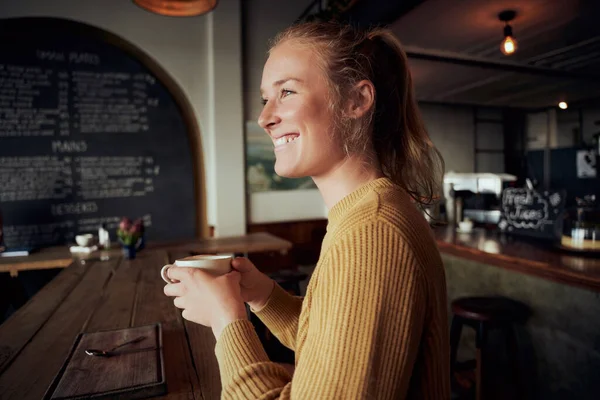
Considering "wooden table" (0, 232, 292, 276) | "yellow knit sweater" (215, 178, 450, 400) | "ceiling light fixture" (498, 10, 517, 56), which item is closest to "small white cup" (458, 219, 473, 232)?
"wooden table" (0, 232, 292, 276)

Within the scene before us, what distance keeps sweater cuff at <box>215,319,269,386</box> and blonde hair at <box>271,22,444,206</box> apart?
46 cm

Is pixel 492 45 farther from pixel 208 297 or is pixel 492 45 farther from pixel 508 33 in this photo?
pixel 208 297

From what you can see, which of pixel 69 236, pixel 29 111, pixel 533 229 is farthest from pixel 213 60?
pixel 533 229

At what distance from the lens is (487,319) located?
2.20 meters

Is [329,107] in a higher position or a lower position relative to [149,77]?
lower

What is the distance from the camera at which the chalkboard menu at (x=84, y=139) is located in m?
3.53

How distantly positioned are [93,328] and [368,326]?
3.57 feet

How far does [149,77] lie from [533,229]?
3.55m

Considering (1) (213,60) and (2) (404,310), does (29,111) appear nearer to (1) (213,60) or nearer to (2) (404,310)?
(1) (213,60)

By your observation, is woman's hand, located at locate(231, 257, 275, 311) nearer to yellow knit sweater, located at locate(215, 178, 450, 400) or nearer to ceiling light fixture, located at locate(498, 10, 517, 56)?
yellow knit sweater, located at locate(215, 178, 450, 400)

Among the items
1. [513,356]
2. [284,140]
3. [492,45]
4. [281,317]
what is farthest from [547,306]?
[492,45]

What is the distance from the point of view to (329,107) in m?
0.96

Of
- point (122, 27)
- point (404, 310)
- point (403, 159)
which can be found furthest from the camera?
point (122, 27)

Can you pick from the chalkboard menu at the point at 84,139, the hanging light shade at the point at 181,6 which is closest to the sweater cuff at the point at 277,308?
the hanging light shade at the point at 181,6
